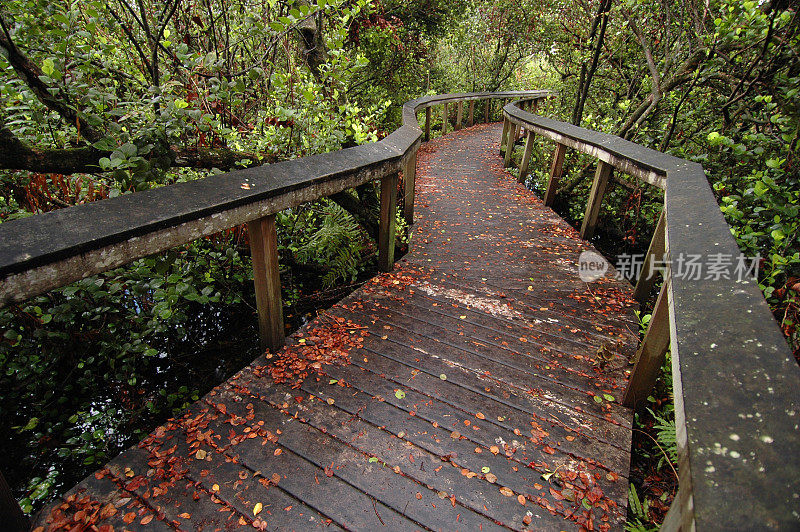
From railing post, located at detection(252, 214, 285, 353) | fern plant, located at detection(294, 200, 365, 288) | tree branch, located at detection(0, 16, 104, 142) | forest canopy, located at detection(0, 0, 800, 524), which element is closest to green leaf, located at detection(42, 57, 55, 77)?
forest canopy, located at detection(0, 0, 800, 524)

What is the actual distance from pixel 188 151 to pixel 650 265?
3.80 metres

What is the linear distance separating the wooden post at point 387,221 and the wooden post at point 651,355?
2216 millimetres

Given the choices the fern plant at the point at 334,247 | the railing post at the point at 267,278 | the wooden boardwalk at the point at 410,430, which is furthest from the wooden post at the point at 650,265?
the railing post at the point at 267,278

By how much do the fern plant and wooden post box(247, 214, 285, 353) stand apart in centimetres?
160

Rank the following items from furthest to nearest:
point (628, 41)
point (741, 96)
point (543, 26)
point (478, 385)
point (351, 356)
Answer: point (543, 26)
point (628, 41)
point (741, 96)
point (351, 356)
point (478, 385)

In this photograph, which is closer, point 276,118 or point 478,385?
point 478,385

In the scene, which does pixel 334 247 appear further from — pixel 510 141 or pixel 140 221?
pixel 510 141

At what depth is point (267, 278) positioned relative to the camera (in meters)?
2.57

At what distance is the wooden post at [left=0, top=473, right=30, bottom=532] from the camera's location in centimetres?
152

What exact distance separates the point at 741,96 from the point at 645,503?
4101 mm

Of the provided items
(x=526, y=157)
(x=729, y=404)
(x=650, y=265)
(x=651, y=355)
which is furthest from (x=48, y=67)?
(x=526, y=157)

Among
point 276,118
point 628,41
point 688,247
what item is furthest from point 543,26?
point 688,247

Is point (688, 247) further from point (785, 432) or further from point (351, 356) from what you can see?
point (351, 356)

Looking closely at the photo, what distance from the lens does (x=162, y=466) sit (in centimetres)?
195
